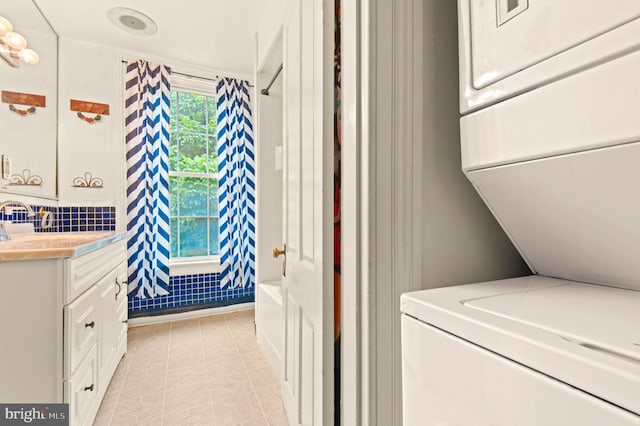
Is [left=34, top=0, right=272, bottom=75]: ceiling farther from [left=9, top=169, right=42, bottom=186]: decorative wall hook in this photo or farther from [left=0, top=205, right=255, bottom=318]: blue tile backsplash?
[left=0, top=205, right=255, bottom=318]: blue tile backsplash

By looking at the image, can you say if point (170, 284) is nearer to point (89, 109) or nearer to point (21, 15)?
point (89, 109)

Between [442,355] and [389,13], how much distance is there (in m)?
0.77

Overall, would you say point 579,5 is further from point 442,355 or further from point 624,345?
point 442,355

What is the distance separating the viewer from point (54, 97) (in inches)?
97.5

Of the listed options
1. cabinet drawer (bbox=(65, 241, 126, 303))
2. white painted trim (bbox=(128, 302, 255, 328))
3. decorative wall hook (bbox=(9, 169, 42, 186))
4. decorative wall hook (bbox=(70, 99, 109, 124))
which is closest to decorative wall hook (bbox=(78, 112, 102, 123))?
decorative wall hook (bbox=(70, 99, 109, 124))

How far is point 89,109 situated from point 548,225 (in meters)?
3.32

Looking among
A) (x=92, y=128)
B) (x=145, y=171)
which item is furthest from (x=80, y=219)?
(x=92, y=128)

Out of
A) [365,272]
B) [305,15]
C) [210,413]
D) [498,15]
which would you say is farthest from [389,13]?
[210,413]

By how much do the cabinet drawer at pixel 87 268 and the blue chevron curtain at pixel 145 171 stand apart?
0.85 meters

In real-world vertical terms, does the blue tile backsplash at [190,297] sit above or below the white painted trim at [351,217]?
below

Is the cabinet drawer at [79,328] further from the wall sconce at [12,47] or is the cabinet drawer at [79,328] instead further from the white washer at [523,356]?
the wall sconce at [12,47]

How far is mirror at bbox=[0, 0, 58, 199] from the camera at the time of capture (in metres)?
2.02

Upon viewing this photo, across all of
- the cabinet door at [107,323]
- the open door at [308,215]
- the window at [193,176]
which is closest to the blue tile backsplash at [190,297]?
the window at [193,176]

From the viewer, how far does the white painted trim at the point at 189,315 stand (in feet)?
9.37
